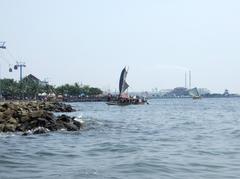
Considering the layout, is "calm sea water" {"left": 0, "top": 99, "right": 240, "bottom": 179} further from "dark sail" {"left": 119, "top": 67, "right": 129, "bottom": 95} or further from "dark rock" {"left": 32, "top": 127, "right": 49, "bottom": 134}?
"dark sail" {"left": 119, "top": 67, "right": 129, "bottom": 95}

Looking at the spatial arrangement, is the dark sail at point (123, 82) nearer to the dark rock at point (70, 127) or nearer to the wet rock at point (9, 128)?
the dark rock at point (70, 127)

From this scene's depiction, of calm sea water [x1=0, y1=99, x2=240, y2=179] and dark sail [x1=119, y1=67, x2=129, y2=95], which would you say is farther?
dark sail [x1=119, y1=67, x2=129, y2=95]

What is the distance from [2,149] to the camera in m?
23.8

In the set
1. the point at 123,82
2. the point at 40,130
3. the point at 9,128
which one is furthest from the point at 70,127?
the point at 123,82

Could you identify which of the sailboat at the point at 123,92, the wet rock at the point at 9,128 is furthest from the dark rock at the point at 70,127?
the sailboat at the point at 123,92

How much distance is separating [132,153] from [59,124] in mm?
14065

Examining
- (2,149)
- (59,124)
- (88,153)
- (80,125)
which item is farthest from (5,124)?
(88,153)

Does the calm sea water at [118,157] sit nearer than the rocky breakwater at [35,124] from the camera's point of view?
Yes

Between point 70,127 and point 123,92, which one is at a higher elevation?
point 123,92

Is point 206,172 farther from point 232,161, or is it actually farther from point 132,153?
point 132,153

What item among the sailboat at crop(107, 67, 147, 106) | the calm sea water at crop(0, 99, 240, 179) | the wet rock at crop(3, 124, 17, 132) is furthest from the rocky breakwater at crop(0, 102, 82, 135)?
the sailboat at crop(107, 67, 147, 106)

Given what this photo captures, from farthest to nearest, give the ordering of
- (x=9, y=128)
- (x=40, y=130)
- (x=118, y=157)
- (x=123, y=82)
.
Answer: (x=123, y=82)
(x=9, y=128)
(x=40, y=130)
(x=118, y=157)

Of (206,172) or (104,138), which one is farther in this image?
(104,138)

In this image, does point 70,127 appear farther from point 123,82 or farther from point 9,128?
point 123,82
